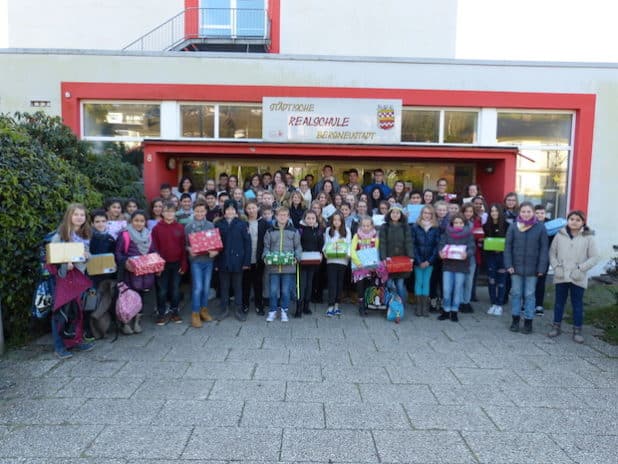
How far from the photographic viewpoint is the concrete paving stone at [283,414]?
3.67m

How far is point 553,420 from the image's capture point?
3822 millimetres

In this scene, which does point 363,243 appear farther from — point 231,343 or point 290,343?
point 231,343

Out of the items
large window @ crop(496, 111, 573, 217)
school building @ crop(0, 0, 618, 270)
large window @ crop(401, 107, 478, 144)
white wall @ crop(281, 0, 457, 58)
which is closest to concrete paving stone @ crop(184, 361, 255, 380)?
school building @ crop(0, 0, 618, 270)

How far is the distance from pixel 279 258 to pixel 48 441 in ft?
12.1

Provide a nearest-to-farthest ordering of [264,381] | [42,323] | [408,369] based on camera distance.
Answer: [264,381] < [408,369] < [42,323]

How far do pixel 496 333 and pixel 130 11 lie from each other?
15334 mm

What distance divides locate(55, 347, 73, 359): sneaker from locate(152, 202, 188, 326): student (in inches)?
55.3

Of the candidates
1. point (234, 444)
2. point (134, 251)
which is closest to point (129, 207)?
point (134, 251)

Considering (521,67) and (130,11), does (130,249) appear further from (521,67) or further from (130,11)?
(130,11)

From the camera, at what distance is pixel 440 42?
1524 centimetres

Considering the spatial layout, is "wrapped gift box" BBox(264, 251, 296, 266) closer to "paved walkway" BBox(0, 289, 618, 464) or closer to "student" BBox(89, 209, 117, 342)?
"paved walkway" BBox(0, 289, 618, 464)

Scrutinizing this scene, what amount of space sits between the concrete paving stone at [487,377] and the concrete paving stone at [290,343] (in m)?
1.76

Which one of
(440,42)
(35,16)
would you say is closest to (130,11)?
(35,16)

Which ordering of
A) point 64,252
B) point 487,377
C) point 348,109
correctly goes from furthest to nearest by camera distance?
point 348,109 < point 64,252 < point 487,377
